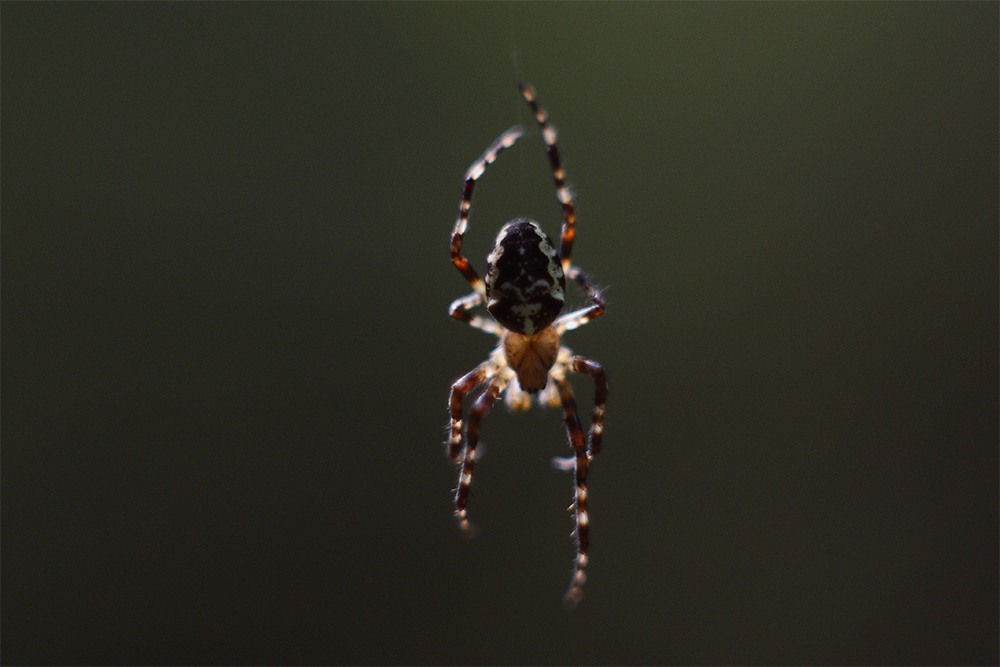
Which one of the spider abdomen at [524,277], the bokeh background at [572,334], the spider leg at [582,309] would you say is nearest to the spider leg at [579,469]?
the spider leg at [582,309]

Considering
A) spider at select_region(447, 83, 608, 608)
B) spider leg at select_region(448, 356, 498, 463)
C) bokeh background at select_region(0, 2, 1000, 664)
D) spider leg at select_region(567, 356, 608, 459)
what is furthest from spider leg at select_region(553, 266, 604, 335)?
bokeh background at select_region(0, 2, 1000, 664)

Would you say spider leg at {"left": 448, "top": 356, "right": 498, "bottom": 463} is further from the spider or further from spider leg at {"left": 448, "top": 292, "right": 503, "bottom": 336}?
spider leg at {"left": 448, "top": 292, "right": 503, "bottom": 336}

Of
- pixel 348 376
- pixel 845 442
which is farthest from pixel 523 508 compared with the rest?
pixel 845 442

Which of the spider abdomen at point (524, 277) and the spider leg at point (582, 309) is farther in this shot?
the spider leg at point (582, 309)

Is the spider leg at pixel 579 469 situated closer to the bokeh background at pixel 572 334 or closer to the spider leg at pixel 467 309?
the spider leg at pixel 467 309

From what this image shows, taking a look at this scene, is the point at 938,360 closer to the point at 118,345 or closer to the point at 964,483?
the point at 964,483

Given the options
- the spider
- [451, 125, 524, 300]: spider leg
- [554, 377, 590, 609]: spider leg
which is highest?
[451, 125, 524, 300]: spider leg

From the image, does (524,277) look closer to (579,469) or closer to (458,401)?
(458,401)

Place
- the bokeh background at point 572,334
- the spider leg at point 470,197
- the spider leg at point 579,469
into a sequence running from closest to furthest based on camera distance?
the spider leg at point 470,197
the spider leg at point 579,469
the bokeh background at point 572,334

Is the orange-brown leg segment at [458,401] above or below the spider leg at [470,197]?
below
